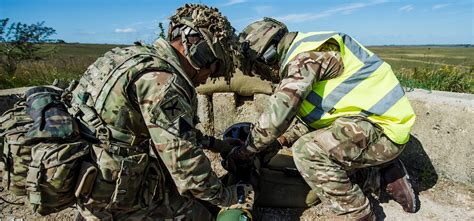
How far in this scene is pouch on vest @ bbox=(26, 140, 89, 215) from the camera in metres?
2.15

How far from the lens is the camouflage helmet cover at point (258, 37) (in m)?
3.10

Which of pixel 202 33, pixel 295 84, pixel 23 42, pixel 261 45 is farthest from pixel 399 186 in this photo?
pixel 23 42

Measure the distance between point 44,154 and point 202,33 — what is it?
3.60 ft

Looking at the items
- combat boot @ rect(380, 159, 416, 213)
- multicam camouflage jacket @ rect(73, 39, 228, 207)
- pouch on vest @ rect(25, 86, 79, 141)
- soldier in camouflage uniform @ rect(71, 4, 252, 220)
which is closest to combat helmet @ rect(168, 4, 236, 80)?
soldier in camouflage uniform @ rect(71, 4, 252, 220)

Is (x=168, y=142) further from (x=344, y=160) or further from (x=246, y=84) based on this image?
(x=246, y=84)

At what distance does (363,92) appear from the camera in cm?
294

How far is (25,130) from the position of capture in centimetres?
229

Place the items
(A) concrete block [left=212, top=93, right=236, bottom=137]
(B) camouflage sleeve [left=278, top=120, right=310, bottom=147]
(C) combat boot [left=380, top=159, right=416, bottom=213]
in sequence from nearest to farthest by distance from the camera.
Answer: (C) combat boot [left=380, top=159, right=416, bottom=213]
(B) camouflage sleeve [left=278, top=120, right=310, bottom=147]
(A) concrete block [left=212, top=93, right=236, bottom=137]

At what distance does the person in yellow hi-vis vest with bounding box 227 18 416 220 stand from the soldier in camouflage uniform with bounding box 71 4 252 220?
0.48 metres

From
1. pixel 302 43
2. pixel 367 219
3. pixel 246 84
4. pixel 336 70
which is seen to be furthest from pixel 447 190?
pixel 246 84

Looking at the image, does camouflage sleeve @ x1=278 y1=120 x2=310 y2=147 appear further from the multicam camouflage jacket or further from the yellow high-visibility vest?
the multicam camouflage jacket

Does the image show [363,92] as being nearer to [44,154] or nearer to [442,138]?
[442,138]

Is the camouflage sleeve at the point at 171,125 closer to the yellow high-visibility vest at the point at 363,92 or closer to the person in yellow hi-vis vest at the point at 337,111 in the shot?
the person in yellow hi-vis vest at the point at 337,111

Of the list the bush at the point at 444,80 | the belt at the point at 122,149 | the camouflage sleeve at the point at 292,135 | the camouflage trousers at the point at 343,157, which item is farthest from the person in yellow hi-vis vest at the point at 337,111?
the bush at the point at 444,80
